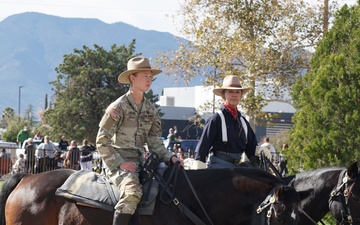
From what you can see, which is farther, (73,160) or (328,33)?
(73,160)

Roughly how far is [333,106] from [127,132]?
6259 mm

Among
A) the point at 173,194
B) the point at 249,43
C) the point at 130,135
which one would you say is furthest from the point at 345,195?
the point at 249,43

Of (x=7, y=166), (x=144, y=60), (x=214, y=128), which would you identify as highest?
(x=144, y=60)

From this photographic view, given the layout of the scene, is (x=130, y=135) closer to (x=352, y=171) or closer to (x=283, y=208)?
(x=283, y=208)

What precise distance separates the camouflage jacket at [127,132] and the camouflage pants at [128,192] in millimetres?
184

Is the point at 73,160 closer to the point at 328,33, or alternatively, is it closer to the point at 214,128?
the point at 328,33

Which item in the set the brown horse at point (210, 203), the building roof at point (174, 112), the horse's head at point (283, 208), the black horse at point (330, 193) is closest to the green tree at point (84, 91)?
the building roof at point (174, 112)

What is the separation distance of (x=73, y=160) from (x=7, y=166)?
3.90m

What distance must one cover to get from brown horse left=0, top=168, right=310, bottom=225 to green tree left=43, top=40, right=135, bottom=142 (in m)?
43.3

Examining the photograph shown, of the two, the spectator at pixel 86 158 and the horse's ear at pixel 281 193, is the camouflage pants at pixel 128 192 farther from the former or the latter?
the spectator at pixel 86 158

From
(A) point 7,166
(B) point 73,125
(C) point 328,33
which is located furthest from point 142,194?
(B) point 73,125

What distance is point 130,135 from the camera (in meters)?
6.87

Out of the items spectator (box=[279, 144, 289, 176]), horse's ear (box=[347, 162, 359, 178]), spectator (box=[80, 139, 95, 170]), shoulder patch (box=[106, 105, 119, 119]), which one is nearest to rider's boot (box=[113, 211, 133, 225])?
shoulder patch (box=[106, 105, 119, 119])

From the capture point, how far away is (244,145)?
8.15 meters
